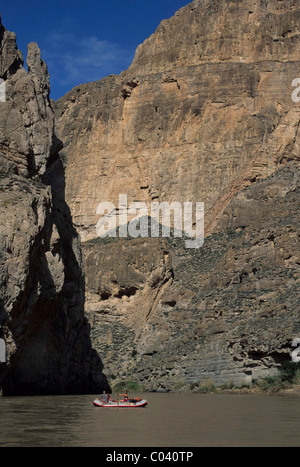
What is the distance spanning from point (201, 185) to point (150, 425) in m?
60.1

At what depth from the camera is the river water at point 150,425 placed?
20891mm

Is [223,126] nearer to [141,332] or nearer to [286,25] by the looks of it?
[286,25]

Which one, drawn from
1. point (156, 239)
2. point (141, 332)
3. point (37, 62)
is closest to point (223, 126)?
point (156, 239)

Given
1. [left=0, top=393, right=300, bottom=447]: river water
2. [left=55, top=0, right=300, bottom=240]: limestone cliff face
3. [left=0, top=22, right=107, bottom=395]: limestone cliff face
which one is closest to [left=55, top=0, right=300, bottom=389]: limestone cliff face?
[left=55, top=0, right=300, bottom=240]: limestone cliff face

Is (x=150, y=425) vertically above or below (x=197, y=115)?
below

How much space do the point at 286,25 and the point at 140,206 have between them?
27.5 m

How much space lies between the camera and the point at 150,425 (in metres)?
26.2

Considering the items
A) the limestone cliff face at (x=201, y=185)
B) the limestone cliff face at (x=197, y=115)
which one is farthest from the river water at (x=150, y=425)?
the limestone cliff face at (x=197, y=115)

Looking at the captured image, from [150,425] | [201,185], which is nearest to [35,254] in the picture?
[150,425]

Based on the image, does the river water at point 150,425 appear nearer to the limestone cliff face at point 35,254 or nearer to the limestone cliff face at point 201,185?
the limestone cliff face at point 35,254

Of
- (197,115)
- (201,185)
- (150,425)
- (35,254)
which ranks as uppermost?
(197,115)

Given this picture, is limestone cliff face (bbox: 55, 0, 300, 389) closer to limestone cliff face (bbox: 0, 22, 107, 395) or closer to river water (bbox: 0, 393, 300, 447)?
limestone cliff face (bbox: 0, 22, 107, 395)

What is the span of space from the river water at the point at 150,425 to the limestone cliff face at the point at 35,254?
589 centimetres

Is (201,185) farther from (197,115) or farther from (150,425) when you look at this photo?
(150,425)
